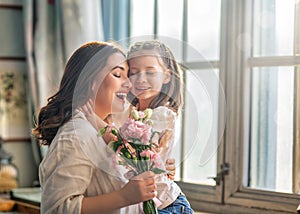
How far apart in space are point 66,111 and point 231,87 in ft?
3.20

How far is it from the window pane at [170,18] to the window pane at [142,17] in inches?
1.9

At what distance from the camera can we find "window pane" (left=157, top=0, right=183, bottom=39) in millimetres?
2824

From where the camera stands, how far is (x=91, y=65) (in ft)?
5.71

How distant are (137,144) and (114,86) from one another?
165 millimetres

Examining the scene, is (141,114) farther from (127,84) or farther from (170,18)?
(170,18)

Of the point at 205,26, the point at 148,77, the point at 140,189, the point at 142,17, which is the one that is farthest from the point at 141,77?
the point at 142,17

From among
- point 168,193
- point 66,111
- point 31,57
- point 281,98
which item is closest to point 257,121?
point 281,98

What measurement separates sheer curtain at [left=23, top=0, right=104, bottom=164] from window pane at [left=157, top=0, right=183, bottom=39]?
1.11ft

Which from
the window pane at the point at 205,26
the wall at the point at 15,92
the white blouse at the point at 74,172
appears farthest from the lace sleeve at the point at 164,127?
the wall at the point at 15,92

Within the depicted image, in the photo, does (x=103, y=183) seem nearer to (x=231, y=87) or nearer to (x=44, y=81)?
(x=231, y=87)

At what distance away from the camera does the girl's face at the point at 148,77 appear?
166 cm

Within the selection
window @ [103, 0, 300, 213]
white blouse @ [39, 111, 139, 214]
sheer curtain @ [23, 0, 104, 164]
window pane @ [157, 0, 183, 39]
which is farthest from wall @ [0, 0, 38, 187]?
white blouse @ [39, 111, 139, 214]

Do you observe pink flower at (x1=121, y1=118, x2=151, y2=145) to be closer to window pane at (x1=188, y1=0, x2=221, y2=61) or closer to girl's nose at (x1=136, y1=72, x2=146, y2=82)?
girl's nose at (x1=136, y1=72, x2=146, y2=82)

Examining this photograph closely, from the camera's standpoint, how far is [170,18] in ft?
9.45
